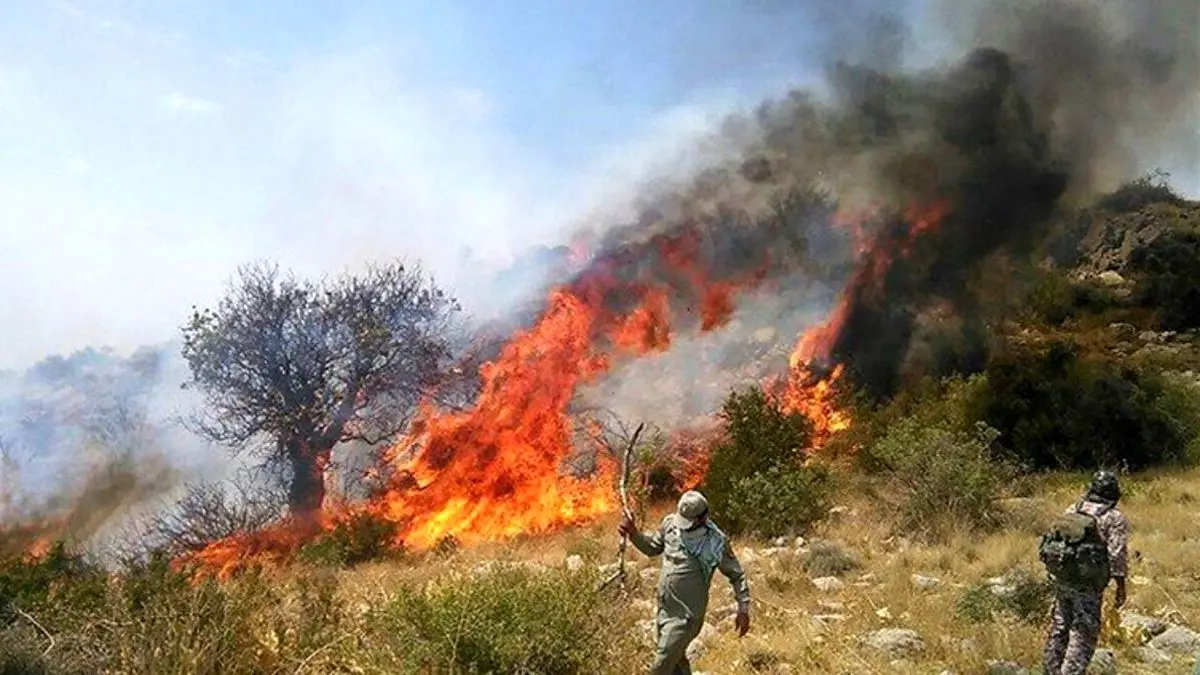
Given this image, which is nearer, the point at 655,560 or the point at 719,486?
the point at 655,560

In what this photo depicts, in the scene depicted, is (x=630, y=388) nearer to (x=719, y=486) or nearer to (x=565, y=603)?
(x=719, y=486)

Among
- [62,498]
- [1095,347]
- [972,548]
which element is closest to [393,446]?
[62,498]

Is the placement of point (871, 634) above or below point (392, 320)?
below

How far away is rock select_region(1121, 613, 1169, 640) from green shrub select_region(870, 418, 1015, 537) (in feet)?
16.3

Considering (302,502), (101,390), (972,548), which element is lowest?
(972,548)

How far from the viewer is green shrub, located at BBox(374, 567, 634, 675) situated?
280 inches

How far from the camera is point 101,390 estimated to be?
23391 mm

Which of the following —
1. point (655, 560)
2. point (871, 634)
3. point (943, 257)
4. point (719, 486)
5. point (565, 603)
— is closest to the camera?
point (565, 603)

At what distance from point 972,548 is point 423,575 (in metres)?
8.16

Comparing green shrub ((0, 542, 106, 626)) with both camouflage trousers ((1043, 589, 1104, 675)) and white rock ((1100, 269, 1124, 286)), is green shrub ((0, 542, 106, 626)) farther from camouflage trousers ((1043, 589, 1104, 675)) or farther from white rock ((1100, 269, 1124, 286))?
white rock ((1100, 269, 1124, 286))

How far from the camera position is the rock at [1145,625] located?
8.46m

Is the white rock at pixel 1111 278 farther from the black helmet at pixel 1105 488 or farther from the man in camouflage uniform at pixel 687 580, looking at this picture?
the man in camouflage uniform at pixel 687 580

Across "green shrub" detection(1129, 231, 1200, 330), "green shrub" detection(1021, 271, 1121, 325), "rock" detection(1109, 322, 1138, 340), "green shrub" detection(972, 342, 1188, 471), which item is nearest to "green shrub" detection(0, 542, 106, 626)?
"green shrub" detection(972, 342, 1188, 471)

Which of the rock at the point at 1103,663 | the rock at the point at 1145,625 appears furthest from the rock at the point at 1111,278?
the rock at the point at 1103,663
